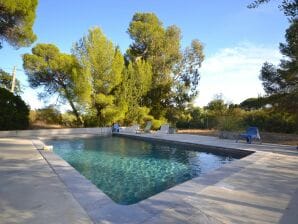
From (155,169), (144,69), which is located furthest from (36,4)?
(155,169)

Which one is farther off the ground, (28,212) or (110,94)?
(110,94)

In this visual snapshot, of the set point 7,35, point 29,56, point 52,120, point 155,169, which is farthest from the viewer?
point 52,120

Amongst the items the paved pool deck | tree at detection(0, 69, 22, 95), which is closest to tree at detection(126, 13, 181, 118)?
tree at detection(0, 69, 22, 95)

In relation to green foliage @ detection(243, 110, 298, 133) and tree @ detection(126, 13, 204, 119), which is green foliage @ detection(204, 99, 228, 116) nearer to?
tree @ detection(126, 13, 204, 119)

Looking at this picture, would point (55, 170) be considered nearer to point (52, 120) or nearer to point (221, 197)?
point (221, 197)

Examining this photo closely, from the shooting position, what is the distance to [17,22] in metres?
14.0

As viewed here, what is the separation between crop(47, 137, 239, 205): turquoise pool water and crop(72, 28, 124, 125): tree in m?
8.02

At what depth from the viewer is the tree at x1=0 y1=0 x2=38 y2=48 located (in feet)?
43.2

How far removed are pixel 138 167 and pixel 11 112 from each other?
951 cm

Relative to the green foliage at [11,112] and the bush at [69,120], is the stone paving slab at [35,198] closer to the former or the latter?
the green foliage at [11,112]

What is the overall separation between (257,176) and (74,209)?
3.87m

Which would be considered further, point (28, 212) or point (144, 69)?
point (144, 69)

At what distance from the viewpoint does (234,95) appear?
25734mm

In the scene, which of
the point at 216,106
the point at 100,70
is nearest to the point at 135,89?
the point at 100,70
